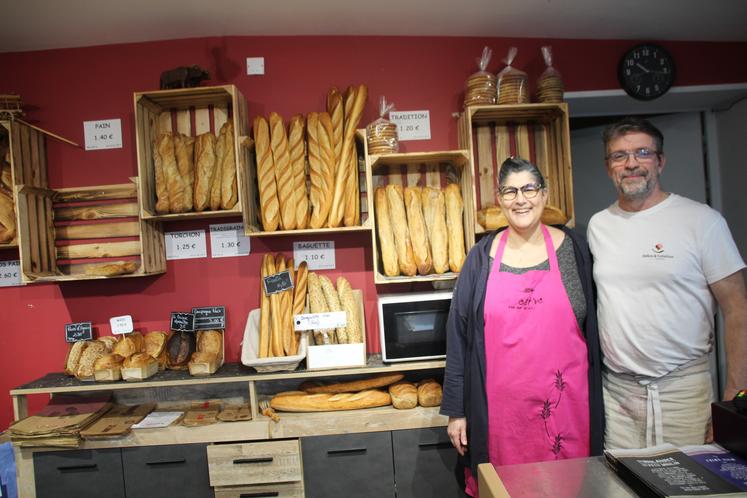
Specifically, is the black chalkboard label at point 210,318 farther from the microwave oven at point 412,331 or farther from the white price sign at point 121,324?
the microwave oven at point 412,331

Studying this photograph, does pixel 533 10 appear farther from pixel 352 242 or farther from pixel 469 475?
pixel 469 475

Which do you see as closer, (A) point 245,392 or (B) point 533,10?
(B) point 533,10

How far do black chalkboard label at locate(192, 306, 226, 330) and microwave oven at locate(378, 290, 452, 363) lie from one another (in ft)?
2.95

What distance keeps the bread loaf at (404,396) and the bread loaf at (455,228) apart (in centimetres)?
63

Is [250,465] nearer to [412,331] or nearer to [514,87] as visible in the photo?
[412,331]

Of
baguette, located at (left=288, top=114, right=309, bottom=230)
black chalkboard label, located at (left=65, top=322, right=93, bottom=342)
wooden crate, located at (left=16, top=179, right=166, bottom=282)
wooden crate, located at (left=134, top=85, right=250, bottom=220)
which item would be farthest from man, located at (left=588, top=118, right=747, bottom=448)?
black chalkboard label, located at (left=65, top=322, right=93, bottom=342)

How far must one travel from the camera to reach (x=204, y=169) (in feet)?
7.73

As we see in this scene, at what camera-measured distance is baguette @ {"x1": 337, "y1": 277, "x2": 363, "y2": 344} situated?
7.56ft

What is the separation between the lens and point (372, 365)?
89.3 inches

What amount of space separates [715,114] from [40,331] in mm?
4435

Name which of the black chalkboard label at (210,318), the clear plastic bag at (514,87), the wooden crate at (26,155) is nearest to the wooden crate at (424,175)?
the clear plastic bag at (514,87)

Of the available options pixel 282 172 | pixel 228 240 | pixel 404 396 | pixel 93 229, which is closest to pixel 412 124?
pixel 282 172

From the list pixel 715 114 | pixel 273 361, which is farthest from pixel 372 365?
pixel 715 114

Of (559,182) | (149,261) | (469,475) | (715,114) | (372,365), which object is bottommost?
(469,475)
